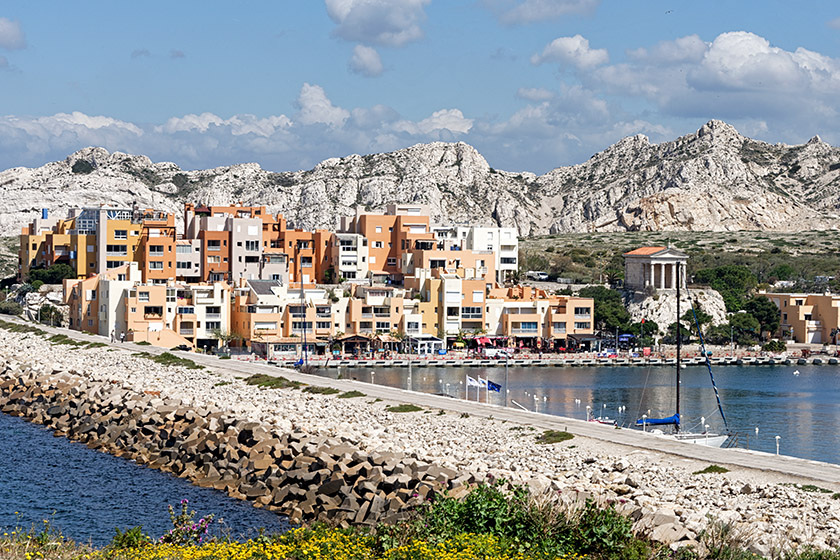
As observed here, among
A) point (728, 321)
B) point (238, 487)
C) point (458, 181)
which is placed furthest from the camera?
point (458, 181)

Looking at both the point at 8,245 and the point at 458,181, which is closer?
the point at 8,245

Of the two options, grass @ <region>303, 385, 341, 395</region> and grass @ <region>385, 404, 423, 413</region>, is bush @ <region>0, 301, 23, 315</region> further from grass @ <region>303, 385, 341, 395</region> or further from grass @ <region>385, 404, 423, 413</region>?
grass @ <region>385, 404, 423, 413</region>

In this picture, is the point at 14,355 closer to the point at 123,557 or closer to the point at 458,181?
the point at 123,557

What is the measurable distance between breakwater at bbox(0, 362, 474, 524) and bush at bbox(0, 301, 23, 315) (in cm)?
4432

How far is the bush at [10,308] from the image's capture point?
315 feet

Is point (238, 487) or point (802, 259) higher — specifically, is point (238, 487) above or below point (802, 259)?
below

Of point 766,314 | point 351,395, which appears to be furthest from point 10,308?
point 766,314

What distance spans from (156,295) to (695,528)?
208 ft

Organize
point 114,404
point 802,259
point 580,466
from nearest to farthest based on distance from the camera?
point 580,466, point 114,404, point 802,259

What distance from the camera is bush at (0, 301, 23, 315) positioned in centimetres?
9604

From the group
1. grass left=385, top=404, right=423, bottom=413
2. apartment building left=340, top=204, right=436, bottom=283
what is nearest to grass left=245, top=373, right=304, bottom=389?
grass left=385, top=404, right=423, bottom=413

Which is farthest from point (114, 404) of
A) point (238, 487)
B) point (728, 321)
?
point (728, 321)

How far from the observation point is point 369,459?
3041 centimetres

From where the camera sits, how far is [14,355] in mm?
67000
